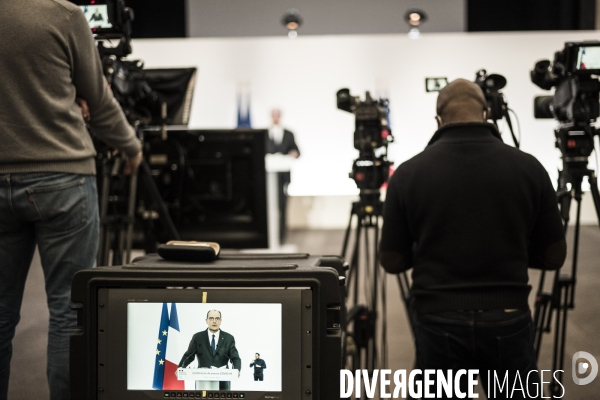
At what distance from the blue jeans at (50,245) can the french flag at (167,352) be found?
62 cm

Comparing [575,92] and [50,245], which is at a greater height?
[575,92]

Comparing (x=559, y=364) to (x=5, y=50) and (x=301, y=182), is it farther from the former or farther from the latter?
(x=301, y=182)

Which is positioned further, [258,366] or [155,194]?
[155,194]

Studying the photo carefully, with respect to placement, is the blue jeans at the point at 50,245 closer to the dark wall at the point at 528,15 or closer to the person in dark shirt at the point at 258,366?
the person in dark shirt at the point at 258,366

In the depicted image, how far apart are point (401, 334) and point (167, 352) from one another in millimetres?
2485

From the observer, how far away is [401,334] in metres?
3.51

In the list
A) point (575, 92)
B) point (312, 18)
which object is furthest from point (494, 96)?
point (312, 18)

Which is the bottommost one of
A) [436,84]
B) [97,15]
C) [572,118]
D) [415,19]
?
[572,118]

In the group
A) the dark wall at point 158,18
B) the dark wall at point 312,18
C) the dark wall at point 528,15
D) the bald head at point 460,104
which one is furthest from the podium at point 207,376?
the dark wall at point 312,18

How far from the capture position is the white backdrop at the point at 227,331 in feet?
3.87

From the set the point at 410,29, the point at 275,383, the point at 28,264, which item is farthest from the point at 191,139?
the point at 410,29

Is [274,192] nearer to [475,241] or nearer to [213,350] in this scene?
[475,241]

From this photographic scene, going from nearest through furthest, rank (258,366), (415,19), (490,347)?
(258,366) → (490,347) → (415,19)

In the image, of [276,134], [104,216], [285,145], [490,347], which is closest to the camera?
[490,347]
